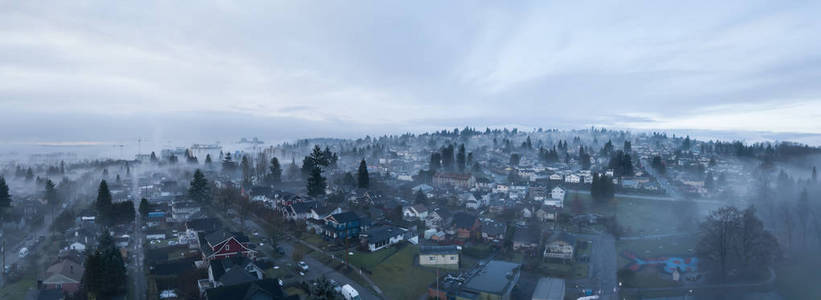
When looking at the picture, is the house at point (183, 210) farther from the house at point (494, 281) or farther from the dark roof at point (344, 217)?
the house at point (494, 281)

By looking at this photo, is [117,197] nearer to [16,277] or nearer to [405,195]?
[16,277]

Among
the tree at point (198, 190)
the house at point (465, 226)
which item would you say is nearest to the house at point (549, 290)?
the house at point (465, 226)

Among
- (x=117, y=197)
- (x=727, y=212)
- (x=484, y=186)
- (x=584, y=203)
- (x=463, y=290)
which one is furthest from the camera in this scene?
(x=484, y=186)

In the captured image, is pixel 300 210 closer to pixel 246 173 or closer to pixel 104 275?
pixel 104 275

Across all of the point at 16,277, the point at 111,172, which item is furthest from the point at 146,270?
the point at 111,172

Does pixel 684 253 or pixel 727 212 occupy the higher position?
pixel 727 212
